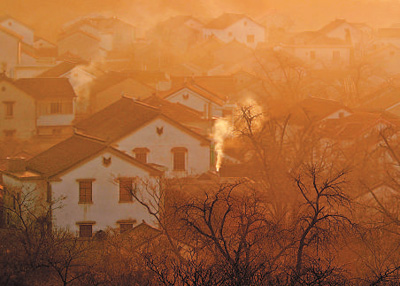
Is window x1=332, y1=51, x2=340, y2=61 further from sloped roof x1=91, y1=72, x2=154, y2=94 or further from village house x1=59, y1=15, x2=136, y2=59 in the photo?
sloped roof x1=91, y1=72, x2=154, y2=94

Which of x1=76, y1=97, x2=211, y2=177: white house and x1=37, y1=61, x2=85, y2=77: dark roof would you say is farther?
x1=37, y1=61, x2=85, y2=77: dark roof

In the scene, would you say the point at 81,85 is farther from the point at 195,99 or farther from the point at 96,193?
the point at 96,193

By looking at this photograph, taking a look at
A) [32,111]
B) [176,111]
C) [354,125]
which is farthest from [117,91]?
[354,125]

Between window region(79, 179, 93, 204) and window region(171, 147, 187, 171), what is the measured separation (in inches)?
218

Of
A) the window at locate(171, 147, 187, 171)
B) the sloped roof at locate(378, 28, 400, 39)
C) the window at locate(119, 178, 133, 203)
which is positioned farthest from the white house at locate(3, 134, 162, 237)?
the sloped roof at locate(378, 28, 400, 39)

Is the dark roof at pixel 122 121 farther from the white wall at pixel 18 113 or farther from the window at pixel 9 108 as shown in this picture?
the window at pixel 9 108

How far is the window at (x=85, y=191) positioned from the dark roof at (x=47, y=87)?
50.1ft

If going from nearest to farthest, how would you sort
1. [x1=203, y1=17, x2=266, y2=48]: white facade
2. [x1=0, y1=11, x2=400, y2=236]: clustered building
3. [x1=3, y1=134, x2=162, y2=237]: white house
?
[x1=3, y1=134, x2=162, y2=237]: white house, [x1=0, y1=11, x2=400, y2=236]: clustered building, [x1=203, y1=17, x2=266, y2=48]: white facade

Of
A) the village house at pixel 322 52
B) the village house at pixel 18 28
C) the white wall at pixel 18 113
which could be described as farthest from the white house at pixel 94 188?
the village house at pixel 322 52

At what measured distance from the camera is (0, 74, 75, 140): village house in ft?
129

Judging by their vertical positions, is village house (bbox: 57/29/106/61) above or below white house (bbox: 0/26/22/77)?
above

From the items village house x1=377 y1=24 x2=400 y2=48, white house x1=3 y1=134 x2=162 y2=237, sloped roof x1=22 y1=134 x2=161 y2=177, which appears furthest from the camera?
village house x1=377 y1=24 x2=400 y2=48

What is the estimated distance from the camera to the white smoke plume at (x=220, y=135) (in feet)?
110

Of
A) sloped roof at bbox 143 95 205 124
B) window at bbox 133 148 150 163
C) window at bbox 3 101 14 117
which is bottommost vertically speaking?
window at bbox 133 148 150 163
